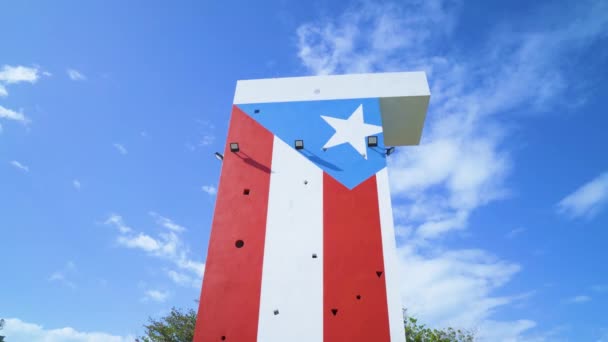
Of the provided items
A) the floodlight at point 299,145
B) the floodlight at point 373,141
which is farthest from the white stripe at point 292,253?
the floodlight at point 373,141

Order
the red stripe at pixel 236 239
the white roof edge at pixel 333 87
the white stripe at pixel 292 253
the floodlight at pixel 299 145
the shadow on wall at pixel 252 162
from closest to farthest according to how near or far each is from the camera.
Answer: the white stripe at pixel 292 253 < the red stripe at pixel 236 239 < the shadow on wall at pixel 252 162 < the floodlight at pixel 299 145 < the white roof edge at pixel 333 87

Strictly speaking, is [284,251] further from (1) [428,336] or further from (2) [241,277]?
(1) [428,336]

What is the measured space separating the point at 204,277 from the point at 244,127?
402 centimetres

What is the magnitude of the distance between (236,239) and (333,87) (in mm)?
4979

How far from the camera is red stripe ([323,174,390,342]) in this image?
6.94m

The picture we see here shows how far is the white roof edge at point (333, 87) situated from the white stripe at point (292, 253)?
5.52ft

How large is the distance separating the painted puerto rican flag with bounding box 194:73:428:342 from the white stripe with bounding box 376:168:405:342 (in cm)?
2

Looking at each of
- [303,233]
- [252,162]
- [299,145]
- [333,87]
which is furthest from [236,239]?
[333,87]

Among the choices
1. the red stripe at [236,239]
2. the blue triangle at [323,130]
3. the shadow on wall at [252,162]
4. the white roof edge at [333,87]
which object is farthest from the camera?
the white roof edge at [333,87]

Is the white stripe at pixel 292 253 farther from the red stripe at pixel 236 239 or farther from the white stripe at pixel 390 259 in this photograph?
the white stripe at pixel 390 259

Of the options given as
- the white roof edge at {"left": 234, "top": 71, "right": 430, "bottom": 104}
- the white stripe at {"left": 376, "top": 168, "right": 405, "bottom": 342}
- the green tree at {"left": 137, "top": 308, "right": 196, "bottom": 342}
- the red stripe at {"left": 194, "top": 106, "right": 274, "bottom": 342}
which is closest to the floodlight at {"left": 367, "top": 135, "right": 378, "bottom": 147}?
the white stripe at {"left": 376, "top": 168, "right": 405, "bottom": 342}

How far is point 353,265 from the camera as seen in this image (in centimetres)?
763

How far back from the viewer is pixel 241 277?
760 centimetres

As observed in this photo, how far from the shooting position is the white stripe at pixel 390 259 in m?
6.91
